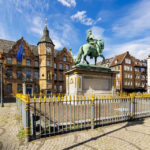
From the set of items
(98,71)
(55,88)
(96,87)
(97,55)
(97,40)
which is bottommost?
(55,88)

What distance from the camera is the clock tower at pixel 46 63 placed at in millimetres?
25750

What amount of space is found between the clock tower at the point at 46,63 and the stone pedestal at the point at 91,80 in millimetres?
16373

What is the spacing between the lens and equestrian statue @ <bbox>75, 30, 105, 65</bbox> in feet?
32.8

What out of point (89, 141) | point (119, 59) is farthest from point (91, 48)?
point (119, 59)

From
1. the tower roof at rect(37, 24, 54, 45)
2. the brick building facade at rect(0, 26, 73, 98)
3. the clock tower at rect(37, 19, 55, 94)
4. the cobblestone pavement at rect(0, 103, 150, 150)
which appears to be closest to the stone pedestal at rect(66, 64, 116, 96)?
the cobblestone pavement at rect(0, 103, 150, 150)

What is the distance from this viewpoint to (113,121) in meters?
5.58

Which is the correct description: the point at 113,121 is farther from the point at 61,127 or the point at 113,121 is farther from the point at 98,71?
the point at 98,71

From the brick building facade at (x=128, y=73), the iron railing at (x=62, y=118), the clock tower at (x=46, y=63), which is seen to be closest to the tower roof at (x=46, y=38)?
the clock tower at (x=46, y=63)

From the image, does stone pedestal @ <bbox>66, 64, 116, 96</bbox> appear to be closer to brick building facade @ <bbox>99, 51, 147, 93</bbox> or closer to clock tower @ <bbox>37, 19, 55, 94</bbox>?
A: clock tower @ <bbox>37, 19, 55, 94</bbox>

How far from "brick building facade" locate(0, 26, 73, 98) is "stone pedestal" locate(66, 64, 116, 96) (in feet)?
55.7

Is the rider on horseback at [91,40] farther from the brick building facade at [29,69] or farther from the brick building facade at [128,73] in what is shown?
the brick building facade at [128,73]

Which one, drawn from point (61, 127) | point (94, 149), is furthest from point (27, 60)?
point (94, 149)

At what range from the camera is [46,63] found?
26312mm

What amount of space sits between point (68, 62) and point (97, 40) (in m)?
22.0
